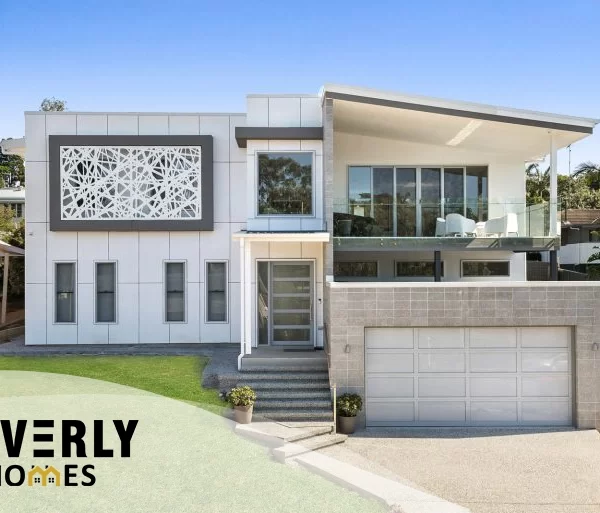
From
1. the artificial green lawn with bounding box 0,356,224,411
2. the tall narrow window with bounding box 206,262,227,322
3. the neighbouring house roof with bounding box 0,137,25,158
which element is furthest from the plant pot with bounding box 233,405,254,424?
the neighbouring house roof with bounding box 0,137,25,158

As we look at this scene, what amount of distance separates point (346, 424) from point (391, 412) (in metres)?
1.27

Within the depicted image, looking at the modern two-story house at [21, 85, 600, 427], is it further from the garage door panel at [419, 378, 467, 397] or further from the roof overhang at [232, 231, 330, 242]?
the garage door panel at [419, 378, 467, 397]

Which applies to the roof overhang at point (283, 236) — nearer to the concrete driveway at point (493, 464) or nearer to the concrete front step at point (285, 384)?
the concrete front step at point (285, 384)

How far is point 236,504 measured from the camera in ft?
24.9

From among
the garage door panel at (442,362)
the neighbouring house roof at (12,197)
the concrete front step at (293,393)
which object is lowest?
the concrete front step at (293,393)

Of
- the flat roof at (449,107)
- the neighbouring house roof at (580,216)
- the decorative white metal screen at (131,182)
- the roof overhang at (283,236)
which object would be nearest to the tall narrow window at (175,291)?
the decorative white metal screen at (131,182)

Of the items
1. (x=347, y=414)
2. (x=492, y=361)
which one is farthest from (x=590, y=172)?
(x=347, y=414)

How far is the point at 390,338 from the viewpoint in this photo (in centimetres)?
1181

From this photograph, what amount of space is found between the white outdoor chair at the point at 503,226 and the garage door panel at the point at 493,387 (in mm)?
4793

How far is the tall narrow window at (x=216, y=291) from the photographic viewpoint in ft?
53.1

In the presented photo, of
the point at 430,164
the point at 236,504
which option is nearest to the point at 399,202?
the point at 430,164

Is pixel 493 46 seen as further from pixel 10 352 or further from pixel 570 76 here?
pixel 10 352

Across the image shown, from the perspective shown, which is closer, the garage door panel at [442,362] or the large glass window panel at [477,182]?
the garage door panel at [442,362]

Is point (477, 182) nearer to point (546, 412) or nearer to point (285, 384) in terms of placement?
point (546, 412)
